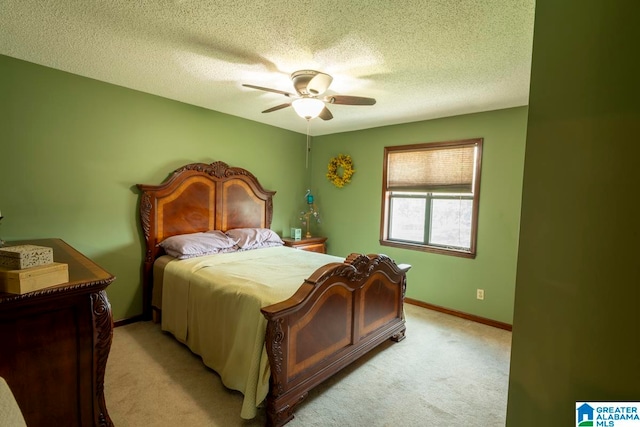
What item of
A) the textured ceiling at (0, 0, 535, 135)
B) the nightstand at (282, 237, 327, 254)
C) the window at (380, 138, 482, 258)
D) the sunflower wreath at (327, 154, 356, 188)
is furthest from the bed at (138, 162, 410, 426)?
the sunflower wreath at (327, 154, 356, 188)

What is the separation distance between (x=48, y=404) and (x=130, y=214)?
2153 mm

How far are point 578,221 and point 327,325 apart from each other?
5.43 ft

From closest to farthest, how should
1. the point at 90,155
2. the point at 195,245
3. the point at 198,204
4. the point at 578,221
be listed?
1. the point at 578,221
2. the point at 90,155
3. the point at 195,245
4. the point at 198,204

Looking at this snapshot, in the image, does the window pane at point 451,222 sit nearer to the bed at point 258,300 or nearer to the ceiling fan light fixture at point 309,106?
the bed at point 258,300

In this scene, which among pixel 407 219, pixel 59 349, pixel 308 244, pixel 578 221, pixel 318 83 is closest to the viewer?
pixel 578 221

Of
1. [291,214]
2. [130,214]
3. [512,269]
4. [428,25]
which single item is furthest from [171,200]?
[512,269]

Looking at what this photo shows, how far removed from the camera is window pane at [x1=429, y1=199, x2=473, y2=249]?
347 cm

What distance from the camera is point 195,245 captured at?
9.97 ft

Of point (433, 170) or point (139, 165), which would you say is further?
point (433, 170)

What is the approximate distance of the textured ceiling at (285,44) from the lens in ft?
5.38

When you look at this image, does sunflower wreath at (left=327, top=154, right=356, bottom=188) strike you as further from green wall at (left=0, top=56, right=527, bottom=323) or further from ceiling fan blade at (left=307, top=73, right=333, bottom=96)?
ceiling fan blade at (left=307, top=73, right=333, bottom=96)

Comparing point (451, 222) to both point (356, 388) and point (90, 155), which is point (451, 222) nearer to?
point (356, 388)

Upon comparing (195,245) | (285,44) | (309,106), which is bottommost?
(195,245)

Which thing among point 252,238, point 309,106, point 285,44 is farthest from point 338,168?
point 285,44
